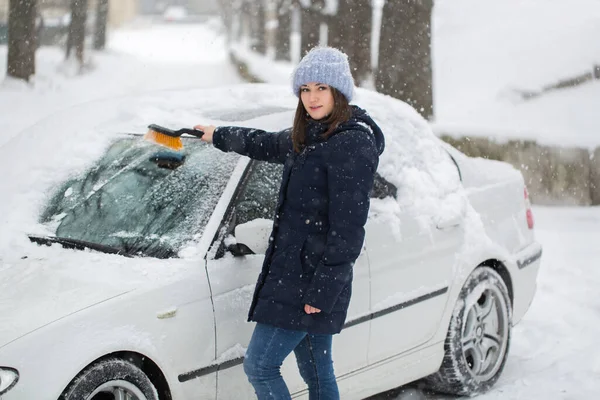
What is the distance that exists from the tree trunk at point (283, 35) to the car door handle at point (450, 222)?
1173 inches

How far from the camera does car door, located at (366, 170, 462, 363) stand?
A: 4316 millimetres

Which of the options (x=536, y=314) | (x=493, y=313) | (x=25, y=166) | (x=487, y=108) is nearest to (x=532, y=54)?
(x=487, y=108)

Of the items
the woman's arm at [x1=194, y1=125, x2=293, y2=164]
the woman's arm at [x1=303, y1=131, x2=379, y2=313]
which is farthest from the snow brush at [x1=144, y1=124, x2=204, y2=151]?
the woman's arm at [x1=303, y1=131, x2=379, y2=313]

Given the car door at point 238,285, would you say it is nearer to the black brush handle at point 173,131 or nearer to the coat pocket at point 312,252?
the black brush handle at point 173,131

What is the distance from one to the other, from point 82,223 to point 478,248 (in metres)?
2.15

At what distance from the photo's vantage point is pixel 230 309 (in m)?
3.70

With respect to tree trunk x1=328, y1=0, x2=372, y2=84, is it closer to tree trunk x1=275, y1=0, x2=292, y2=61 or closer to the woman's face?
the woman's face

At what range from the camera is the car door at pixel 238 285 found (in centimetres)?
368

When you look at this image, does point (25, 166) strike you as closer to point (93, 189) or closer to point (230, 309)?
point (93, 189)

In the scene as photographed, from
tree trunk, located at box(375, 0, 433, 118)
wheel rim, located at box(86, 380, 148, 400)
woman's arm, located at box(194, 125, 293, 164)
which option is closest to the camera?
wheel rim, located at box(86, 380, 148, 400)

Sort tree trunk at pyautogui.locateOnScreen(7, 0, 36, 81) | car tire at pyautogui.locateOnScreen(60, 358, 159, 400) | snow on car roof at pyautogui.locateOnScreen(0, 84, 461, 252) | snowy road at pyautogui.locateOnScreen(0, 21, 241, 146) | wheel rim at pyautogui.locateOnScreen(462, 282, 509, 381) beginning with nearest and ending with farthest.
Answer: car tire at pyautogui.locateOnScreen(60, 358, 159, 400) < snow on car roof at pyautogui.locateOnScreen(0, 84, 461, 252) < wheel rim at pyautogui.locateOnScreen(462, 282, 509, 381) < snowy road at pyautogui.locateOnScreen(0, 21, 241, 146) < tree trunk at pyautogui.locateOnScreen(7, 0, 36, 81)

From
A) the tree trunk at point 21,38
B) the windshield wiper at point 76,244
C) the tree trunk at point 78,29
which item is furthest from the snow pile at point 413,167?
the tree trunk at point 78,29

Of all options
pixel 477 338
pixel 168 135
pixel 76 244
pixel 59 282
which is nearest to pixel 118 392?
pixel 59 282

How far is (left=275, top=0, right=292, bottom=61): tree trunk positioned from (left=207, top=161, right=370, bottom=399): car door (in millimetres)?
30459
